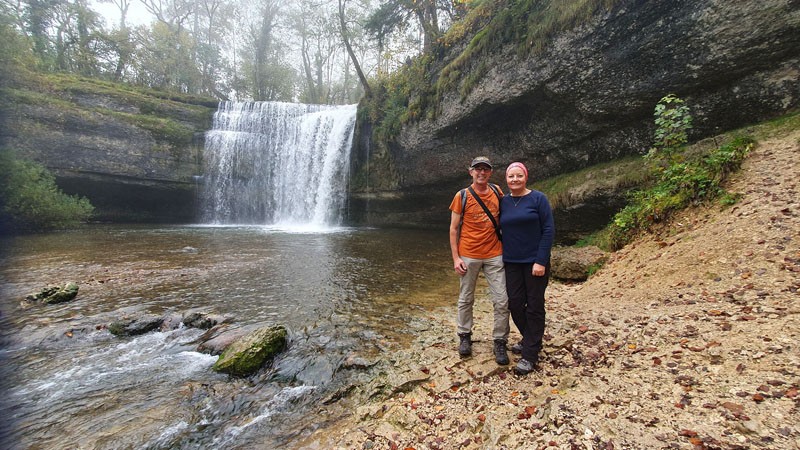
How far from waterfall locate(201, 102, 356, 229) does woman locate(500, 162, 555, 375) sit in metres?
16.3

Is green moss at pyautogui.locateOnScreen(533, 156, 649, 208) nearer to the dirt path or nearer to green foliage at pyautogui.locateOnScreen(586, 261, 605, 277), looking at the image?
green foliage at pyautogui.locateOnScreen(586, 261, 605, 277)

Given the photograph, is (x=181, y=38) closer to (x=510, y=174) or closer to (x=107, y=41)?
(x=107, y=41)

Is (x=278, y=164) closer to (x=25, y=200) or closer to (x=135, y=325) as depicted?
(x=25, y=200)

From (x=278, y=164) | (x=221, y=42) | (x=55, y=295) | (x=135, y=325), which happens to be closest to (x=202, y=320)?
(x=135, y=325)

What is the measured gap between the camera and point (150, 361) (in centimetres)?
376

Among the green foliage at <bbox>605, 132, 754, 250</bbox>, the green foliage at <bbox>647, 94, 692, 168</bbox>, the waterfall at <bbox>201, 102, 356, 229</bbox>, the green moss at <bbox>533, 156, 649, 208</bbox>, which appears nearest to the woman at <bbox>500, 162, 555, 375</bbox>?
the green foliage at <bbox>605, 132, 754, 250</bbox>

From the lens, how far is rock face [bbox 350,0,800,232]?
257 inches

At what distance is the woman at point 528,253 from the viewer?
10.0 feet

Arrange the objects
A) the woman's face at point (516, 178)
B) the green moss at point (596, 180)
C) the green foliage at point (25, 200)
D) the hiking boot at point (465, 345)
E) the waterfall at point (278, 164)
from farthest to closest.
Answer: the waterfall at point (278, 164), the green foliage at point (25, 200), the green moss at point (596, 180), the hiking boot at point (465, 345), the woman's face at point (516, 178)

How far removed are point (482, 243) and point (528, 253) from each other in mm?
452

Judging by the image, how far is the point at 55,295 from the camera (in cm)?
552

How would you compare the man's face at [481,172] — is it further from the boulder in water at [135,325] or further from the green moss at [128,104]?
the green moss at [128,104]

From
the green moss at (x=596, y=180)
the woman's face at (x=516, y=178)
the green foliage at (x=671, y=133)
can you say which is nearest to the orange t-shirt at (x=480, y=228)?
the woman's face at (x=516, y=178)

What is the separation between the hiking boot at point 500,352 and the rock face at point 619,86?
760cm
